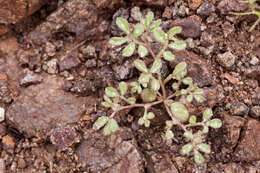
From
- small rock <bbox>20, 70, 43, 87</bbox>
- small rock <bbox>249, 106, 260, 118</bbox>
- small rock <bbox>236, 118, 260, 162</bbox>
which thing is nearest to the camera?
small rock <bbox>236, 118, 260, 162</bbox>

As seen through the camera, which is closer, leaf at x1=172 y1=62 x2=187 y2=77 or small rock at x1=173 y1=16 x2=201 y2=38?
leaf at x1=172 y1=62 x2=187 y2=77

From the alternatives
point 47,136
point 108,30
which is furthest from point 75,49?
point 47,136

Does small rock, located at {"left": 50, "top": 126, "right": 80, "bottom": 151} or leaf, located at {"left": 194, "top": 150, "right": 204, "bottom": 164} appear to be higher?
leaf, located at {"left": 194, "top": 150, "right": 204, "bottom": 164}

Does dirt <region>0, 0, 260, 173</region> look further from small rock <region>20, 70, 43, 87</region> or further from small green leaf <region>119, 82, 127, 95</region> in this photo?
small green leaf <region>119, 82, 127, 95</region>

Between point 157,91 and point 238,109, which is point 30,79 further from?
point 238,109

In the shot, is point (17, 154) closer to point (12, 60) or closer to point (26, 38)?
point (12, 60)

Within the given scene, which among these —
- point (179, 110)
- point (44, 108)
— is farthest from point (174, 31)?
point (44, 108)

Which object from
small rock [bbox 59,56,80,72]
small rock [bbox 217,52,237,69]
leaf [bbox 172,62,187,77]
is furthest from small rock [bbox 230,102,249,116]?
small rock [bbox 59,56,80,72]

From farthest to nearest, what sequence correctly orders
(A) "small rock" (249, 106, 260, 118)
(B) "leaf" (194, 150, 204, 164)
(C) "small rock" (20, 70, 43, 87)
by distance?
1. (C) "small rock" (20, 70, 43, 87)
2. (A) "small rock" (249, 106, 260, 118)
3. (B) "leaf" (194, 150, 204, 164)

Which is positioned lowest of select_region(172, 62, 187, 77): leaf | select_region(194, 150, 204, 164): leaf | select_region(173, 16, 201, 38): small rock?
select_region(194, 150, 204, 164): leaf
